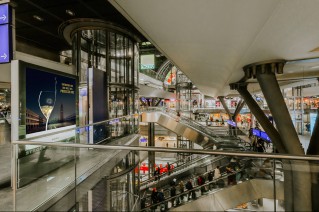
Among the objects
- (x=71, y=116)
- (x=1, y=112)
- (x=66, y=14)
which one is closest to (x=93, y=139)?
(x=71, y=116)

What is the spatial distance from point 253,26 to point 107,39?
31.3 ft

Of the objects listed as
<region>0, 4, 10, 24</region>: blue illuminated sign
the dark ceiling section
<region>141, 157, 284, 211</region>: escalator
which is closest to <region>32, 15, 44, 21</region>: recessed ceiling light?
the dark ceiling section

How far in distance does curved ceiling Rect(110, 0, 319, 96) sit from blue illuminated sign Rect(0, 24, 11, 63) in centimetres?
271

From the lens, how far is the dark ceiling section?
29.6 feet

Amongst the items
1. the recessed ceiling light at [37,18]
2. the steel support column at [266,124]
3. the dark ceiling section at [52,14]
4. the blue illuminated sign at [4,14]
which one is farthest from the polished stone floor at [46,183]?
the recessed ceiling light at [37,18]

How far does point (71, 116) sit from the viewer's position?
543 centimetres

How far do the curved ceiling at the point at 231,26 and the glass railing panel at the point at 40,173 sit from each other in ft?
8.00

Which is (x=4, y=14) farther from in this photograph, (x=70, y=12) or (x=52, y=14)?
(x=52, y=14)

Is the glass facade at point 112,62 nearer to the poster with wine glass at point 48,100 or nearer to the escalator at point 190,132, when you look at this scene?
the escalator at point 190,132

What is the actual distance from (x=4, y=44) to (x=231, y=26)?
4.28 metres

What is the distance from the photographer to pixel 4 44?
4.03 meters

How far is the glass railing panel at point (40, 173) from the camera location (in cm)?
299

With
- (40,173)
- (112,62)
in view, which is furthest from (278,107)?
(112,62)

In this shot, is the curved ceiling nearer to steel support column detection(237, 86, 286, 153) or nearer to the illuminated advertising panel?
steel support column detection(237, 86, 286, 153)
